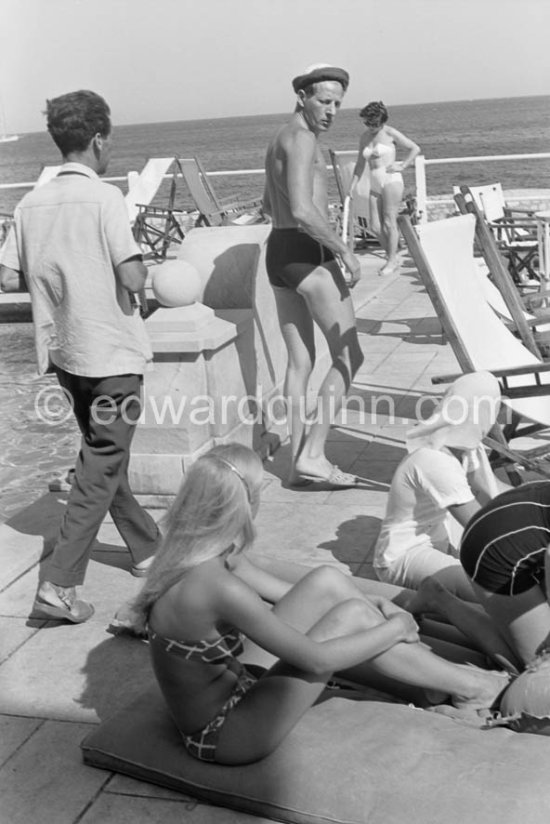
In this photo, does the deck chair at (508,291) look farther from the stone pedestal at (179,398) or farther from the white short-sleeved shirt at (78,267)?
the white short-sleeved shirt at (78,267)

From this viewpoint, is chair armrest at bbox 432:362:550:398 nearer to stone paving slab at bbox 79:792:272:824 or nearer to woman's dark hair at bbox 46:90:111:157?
woman's dark hair at bbox 46:90:111:157

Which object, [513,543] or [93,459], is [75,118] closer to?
[93,459]

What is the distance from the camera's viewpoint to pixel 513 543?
117 inches

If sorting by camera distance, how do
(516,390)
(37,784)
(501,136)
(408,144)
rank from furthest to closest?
(501,136), (408,144), (516,390), (37,784)

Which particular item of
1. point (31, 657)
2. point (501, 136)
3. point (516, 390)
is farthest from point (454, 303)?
point (501, 136)

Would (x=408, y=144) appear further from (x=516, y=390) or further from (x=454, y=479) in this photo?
(x=454, y=479)

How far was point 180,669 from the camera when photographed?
2.65m

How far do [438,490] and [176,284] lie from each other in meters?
2.01

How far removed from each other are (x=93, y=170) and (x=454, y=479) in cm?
164

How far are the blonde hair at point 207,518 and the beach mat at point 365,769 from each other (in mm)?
430

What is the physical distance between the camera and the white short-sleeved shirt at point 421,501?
11.6ft

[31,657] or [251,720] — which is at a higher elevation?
[251,720]

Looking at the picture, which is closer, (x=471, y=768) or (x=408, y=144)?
(x=471, y=768)

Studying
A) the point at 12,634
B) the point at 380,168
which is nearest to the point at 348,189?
the point at 380,168
